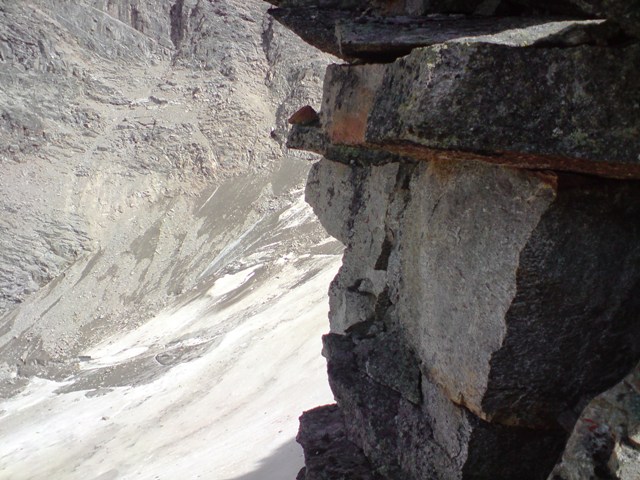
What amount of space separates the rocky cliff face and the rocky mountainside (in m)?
4.62

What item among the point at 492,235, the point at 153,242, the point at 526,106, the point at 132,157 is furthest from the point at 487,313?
the point at 132,157

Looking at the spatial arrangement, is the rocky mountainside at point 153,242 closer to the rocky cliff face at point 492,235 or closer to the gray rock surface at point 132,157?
the gray rock surface at point 132,157

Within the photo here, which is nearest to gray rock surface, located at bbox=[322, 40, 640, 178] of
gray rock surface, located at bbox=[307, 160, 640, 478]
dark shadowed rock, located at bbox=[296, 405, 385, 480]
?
gray rock surface, located at bbox=[307, 160, 640, 478]

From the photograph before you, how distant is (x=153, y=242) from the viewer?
123ft

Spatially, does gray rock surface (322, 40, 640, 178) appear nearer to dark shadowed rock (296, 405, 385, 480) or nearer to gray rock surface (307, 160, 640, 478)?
gray rock surface (307, 160, 640, 478)

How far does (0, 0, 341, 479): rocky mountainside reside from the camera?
15.2m

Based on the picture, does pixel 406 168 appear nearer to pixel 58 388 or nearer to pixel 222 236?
pixel 58 388

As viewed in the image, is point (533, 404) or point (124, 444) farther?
point (124, 444)

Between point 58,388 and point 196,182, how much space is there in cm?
2233

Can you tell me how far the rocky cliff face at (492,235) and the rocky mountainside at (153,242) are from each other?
4621 millimetres

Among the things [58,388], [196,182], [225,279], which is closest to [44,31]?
[196,182]

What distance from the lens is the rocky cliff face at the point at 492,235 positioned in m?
3.57

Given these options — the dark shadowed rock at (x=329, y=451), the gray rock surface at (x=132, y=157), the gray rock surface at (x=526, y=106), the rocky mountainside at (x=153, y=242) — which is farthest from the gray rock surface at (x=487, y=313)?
the gray rock surface at (x=132, y=157)

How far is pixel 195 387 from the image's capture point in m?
16.8
